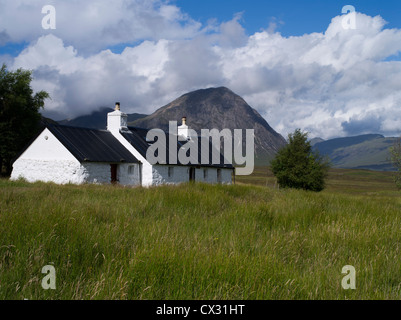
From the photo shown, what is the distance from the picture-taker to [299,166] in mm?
34688

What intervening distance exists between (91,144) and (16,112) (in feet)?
35.7

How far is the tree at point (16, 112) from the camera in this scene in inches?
1168

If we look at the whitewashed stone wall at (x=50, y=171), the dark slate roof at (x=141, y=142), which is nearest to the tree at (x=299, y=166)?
the dark slate roof at (x=141, y=142)

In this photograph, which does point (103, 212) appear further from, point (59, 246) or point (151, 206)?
point (59, 246)

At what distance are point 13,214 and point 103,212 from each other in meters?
1.61

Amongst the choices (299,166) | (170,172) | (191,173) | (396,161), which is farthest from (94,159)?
(396,161)

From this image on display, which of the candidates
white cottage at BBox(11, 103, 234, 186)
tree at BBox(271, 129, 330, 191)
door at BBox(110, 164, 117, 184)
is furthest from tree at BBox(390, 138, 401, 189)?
door at BBox(110, 164, 117, 184)

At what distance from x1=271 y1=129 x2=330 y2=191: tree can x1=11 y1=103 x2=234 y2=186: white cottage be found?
446 inches

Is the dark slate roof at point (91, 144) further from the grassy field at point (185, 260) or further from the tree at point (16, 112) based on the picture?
the grassy field at point (185, 260)

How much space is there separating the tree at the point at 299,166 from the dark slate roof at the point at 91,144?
16.5 m

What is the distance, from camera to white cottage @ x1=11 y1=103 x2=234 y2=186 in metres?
23.1

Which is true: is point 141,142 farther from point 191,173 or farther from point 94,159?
point 94,159

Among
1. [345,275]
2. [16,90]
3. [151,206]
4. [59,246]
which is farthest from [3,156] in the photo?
[345,275]
